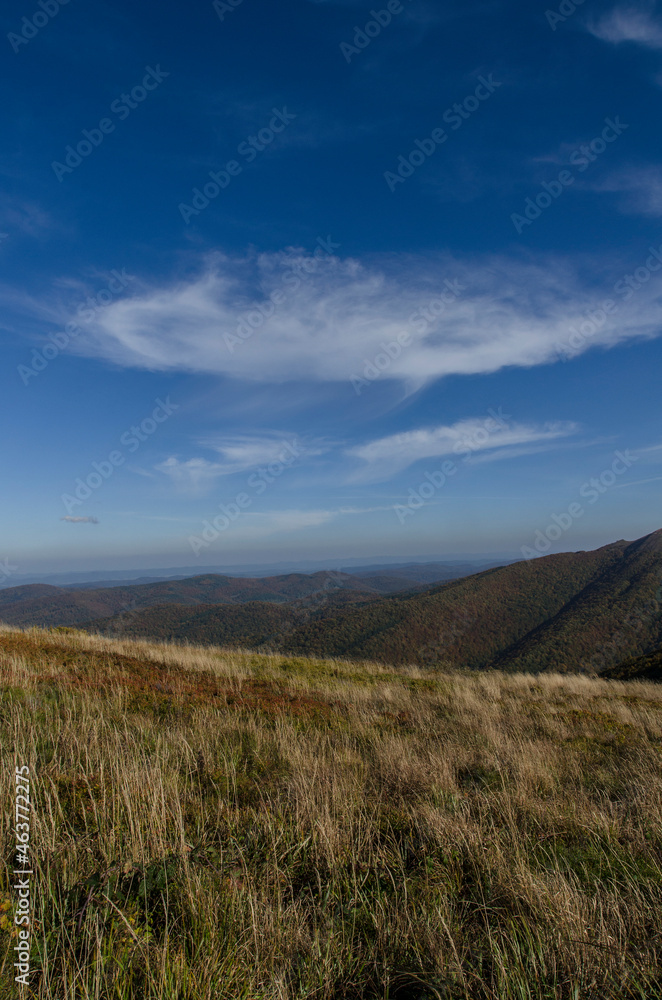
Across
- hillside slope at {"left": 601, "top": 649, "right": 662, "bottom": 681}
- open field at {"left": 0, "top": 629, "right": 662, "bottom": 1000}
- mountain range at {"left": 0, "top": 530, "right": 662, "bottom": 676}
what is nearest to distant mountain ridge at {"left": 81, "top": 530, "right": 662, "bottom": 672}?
mountain range at {"left": 0, "top": 530, "right": 662, "bottom": 676}

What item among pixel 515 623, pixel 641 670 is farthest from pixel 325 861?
pixel 515 623

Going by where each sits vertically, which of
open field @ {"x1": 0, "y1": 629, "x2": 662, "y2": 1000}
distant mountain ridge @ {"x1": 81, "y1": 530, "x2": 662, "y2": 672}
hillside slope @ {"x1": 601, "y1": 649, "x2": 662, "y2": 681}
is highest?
open field @ {"x1": 0, "y1": 629, "x2": 662, "y2": 1000}

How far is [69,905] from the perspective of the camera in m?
2.36

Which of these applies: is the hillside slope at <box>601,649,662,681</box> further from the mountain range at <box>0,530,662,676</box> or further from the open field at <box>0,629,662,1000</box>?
the mountain range at <box>0,530,662,676</box>

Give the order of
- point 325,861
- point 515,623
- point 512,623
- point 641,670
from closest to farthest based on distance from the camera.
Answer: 1. point 325,861
2. point 641,670
3. point 512,623
4. point 515,623

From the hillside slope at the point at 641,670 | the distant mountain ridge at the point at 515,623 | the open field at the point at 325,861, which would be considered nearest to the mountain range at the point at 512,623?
the distant mountain ridge at the point at 515,623

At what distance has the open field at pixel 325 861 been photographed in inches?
80.6

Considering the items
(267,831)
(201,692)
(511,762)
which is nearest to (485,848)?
(267,831)

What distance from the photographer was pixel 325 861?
306cm

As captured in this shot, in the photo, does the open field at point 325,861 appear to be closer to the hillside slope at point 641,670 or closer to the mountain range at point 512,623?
the hillside slope at point 641,670

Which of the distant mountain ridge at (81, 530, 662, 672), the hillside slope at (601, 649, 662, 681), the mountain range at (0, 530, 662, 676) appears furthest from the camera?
the distant mountain ridge at (81, 530, 662, 672)

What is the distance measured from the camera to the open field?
2.05 m

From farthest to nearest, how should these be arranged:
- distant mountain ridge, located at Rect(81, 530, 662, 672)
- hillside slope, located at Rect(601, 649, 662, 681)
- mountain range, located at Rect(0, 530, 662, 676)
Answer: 1. distant mountain ridge, located at Rect(81, 530, 662, 672)
2. mountain range, located at Rect(0, 530, 662, 676)
3. hillside slope, located at Rect(601, 649, 662, 681)

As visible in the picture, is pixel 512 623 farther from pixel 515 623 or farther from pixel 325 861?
pixel 325 861
